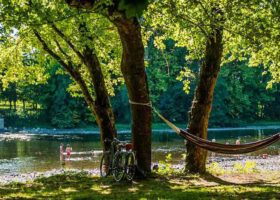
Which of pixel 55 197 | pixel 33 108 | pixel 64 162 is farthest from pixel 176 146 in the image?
pixel 33 108

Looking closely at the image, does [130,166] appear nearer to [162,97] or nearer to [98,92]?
[98,92]

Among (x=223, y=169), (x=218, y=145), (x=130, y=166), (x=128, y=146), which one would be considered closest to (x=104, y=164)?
(x=128, y=146)

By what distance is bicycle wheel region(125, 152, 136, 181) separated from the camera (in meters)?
9.43

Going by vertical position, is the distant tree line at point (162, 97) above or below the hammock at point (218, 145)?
above

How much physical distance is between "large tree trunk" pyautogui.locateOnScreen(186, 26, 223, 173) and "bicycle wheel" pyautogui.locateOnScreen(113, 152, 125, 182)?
3.34 m

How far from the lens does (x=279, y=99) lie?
77.2 m

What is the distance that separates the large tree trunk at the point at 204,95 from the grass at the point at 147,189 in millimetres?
1762

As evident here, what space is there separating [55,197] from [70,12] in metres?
4.48

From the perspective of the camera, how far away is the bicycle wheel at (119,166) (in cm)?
948

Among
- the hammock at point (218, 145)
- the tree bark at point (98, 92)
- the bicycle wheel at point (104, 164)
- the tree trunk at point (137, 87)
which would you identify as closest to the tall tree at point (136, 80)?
the tree trunk at point (137, 87)

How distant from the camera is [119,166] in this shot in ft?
31.1

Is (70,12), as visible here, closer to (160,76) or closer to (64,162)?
(64,162)

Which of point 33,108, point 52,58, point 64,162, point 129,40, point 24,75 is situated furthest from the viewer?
point 33,108

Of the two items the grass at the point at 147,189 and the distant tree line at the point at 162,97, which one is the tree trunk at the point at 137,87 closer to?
the grass at the point at 147,189
